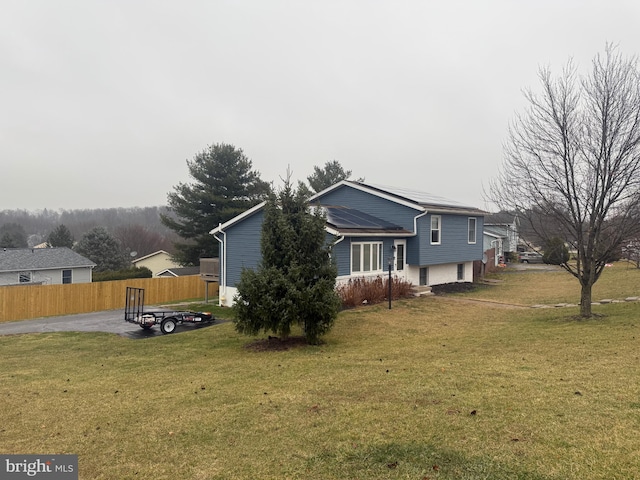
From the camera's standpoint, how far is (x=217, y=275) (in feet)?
70.8

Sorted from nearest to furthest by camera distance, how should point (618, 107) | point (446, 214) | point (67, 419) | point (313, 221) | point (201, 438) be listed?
point (201, 438) → point (67, 419) → point (313, 221) → point (618, 107) → point (446, 214)

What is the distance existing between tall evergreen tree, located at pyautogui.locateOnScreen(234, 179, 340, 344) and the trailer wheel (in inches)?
211

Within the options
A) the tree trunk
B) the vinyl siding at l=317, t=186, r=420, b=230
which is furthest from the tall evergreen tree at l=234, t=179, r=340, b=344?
the vinyl siding at l=317, t=186, r=420, b=230

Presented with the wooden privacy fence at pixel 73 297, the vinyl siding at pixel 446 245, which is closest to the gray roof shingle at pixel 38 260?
the wooden privacy fence at pixel 73 297

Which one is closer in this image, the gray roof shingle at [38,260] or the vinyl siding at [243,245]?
the vinyl siding at [243,245]

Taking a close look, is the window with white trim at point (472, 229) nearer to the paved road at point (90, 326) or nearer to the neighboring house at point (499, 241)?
the neighboring house at point (499, 241)

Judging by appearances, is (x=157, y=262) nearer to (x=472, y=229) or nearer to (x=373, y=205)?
(x=373, y=205)

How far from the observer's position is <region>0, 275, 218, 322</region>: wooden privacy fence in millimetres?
22625

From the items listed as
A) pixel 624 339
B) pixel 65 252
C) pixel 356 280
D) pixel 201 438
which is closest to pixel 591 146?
pixel 624 339

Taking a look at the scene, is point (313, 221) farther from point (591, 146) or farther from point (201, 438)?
point (591, 146)

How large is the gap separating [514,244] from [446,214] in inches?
1488

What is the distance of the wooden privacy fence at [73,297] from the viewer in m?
22.6

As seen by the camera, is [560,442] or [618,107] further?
[618,107]

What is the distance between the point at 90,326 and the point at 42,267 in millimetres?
19105
